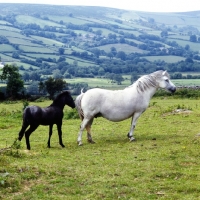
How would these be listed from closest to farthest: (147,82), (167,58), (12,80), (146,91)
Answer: (146,91), (147,82), (12,80), (167,58)

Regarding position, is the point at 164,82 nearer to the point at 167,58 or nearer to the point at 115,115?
the point at 115,115

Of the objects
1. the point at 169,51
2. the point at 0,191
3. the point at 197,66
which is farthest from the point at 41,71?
the point at 0,191

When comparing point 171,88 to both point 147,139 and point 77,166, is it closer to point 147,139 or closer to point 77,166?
point 147,139

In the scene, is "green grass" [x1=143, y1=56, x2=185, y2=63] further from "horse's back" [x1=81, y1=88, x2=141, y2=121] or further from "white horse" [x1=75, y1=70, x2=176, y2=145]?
"horse's back" [x1=81, y1=88, x2=141, y2=121]

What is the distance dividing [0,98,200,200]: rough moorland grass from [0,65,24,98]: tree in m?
34.5

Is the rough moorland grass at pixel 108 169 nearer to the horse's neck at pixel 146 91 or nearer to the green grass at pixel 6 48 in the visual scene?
the horse's neck at pixel 146 91

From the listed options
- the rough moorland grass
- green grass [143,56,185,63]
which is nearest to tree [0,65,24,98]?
the rough moorland grass

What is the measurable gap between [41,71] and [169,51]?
76009mm

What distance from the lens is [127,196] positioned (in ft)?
30.0

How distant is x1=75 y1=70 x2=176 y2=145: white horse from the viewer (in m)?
15.5

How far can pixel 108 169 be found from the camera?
36.8 ft

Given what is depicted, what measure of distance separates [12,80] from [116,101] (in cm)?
3792

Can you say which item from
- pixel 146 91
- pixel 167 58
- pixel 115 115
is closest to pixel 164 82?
pixel 146 91

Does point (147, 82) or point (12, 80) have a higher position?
point (147, 82)
